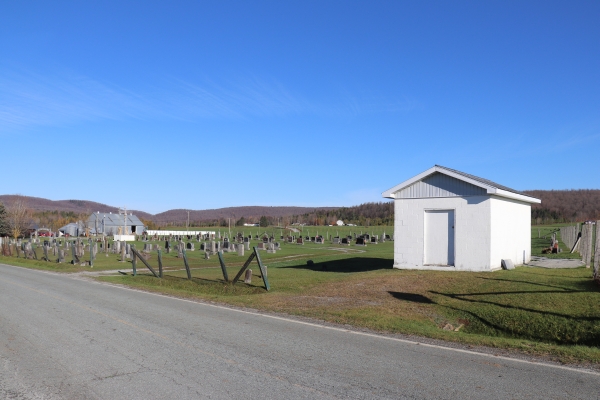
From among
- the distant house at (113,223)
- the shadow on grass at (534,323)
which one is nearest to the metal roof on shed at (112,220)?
the distant house at (113,223)

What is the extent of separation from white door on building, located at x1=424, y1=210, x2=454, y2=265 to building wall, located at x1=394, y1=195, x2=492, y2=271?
19 cm

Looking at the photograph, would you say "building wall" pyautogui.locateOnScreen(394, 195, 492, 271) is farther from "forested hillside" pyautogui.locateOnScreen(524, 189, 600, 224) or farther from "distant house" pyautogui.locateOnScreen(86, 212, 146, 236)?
"distant house" pyautogui.locateOnScreen(86, 212, 146, 236)

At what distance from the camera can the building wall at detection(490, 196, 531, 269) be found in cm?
1716

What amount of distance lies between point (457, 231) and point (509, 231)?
8.83ft

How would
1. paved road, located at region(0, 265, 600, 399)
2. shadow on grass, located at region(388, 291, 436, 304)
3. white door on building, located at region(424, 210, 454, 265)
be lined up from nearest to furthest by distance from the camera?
paved road, located at region(0, 265, 600, 399) → shadow on grass, located at region(388, 291, 436, 304) → white door on building, located at region(424, 210, 454, 265)

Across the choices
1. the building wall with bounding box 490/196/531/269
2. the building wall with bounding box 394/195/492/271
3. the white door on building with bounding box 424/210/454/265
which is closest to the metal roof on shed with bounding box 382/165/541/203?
the building wall with bounding box 394/195/492/271

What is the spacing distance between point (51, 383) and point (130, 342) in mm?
2239

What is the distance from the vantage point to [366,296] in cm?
1381

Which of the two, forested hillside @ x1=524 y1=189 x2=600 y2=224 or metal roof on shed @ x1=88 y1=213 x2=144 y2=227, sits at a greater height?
forested hillside @ x1=524 y1=189 x2=600 y2=224

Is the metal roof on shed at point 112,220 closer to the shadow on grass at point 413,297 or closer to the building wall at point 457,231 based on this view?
the building wall at point 457,231

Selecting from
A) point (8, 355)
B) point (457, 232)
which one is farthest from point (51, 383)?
point (457, 232)

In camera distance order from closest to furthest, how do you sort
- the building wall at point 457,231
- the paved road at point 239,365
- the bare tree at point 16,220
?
1. the paved road at point 239,365
2. the building wall at point 457,231
3. the bare tree at point 16,220

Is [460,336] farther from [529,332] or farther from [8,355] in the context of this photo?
[8,355]

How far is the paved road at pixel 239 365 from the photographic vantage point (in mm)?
5641
